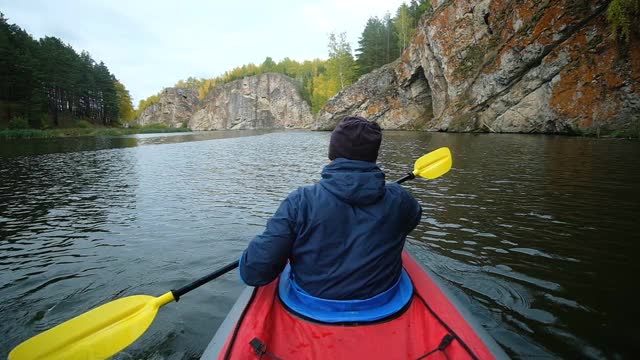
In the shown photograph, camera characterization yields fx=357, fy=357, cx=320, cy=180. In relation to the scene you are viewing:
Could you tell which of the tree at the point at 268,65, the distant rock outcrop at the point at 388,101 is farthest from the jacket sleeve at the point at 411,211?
the tree at the point at 268,65

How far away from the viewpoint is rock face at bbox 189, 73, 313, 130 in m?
108

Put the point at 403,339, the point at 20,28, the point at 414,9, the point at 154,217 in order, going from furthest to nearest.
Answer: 1. the point at 20,28
2. the point at 414,9
3. the point at 154,217
4. the point at 403,339

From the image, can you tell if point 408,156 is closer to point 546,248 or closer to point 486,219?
point 486,219

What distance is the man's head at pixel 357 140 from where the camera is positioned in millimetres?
2738

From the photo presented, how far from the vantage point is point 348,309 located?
9.11 ft

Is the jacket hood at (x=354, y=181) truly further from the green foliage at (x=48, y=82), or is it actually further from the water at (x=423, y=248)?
the green foliage at (x=48, y=82)

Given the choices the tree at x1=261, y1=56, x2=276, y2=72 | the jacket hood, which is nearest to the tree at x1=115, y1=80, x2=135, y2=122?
the tree at x1=261, y1=56, x2=276, y2=72

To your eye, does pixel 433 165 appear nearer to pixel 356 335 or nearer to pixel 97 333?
pixel 356 335

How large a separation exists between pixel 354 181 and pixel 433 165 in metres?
4.01

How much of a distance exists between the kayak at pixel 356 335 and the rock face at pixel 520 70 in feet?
88.2

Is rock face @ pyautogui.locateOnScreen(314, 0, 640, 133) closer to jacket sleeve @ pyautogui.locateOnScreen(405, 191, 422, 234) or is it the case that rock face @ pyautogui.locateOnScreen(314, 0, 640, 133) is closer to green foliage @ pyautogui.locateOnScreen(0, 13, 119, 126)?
jacket sleeve @ pyautogui.locateOnScreen(405, 191, 422, 234)

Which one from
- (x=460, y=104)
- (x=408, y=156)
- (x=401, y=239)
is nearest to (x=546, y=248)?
(x=401, y=239)

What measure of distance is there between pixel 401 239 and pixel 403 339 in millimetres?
744

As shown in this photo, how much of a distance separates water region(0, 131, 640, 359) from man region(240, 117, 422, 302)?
1960 millimetres
